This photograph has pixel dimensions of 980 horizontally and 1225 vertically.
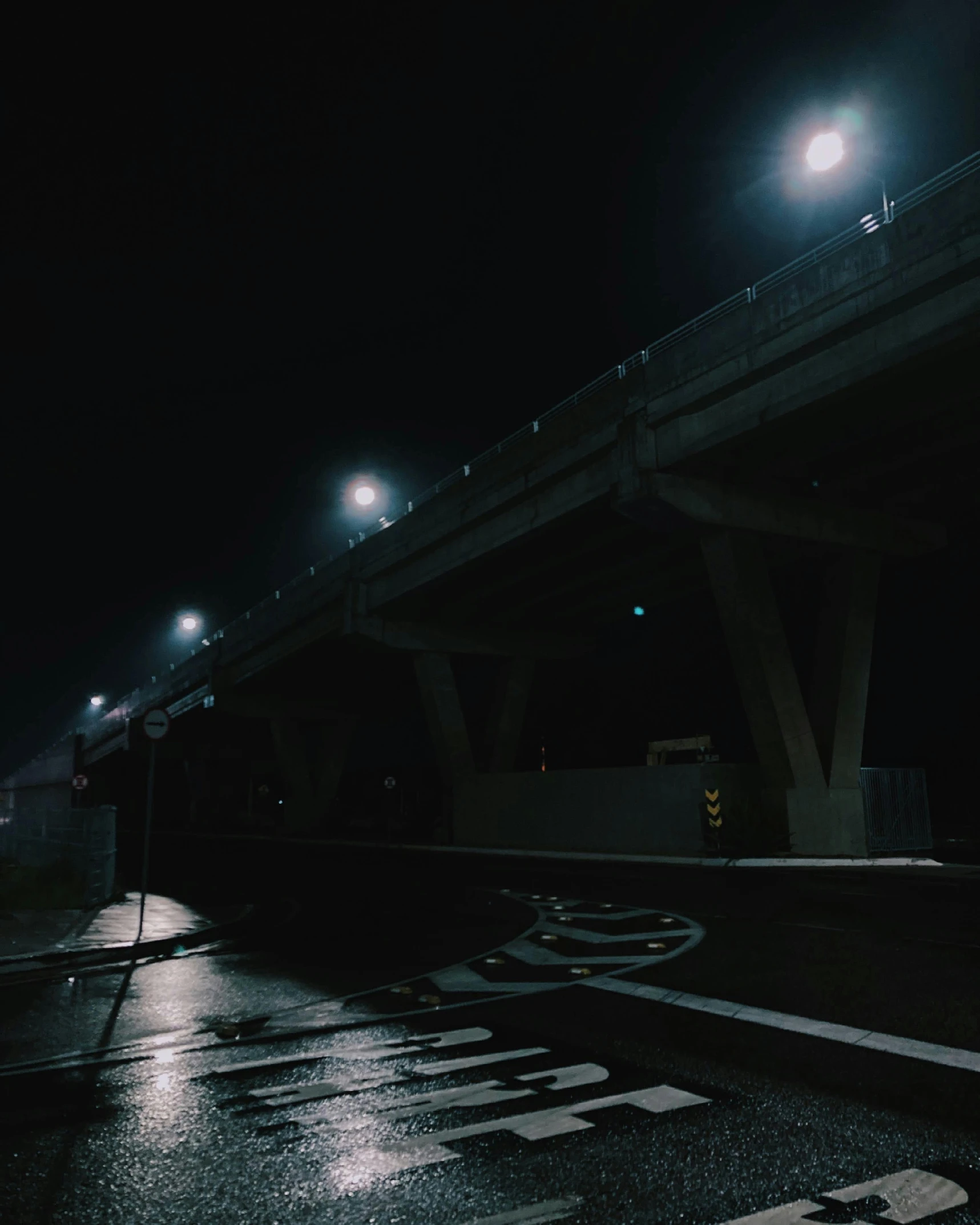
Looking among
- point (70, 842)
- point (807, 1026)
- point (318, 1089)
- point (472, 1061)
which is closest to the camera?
point (318, 1089)

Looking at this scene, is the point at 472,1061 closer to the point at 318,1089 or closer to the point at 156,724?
the point at 318,1089

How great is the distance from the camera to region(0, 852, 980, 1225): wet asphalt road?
3.67 metres

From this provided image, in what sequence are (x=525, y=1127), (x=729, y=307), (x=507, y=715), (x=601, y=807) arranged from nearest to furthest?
(x=525, y=1127), (x=729, y=307), (x=601, y=807), (x=507, y=715)

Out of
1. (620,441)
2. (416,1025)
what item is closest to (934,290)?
(620,441)

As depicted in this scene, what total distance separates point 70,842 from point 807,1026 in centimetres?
1485

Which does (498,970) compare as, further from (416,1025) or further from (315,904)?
(315,904)

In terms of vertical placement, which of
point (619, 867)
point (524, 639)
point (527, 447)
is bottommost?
point (619, 867)

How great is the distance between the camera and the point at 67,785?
82.7 meters

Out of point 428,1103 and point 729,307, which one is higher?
point 729,307

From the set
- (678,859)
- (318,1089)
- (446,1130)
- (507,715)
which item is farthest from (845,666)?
(446,1130)

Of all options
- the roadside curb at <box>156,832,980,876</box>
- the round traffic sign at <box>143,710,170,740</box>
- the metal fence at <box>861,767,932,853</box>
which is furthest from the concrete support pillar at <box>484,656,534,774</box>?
the round traffic sign at <box>143,710,170,740</box>

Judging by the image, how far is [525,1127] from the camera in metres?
4.37

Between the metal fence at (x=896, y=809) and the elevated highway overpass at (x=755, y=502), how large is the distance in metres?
0.77

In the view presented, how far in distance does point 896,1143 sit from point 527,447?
85.7 ft
